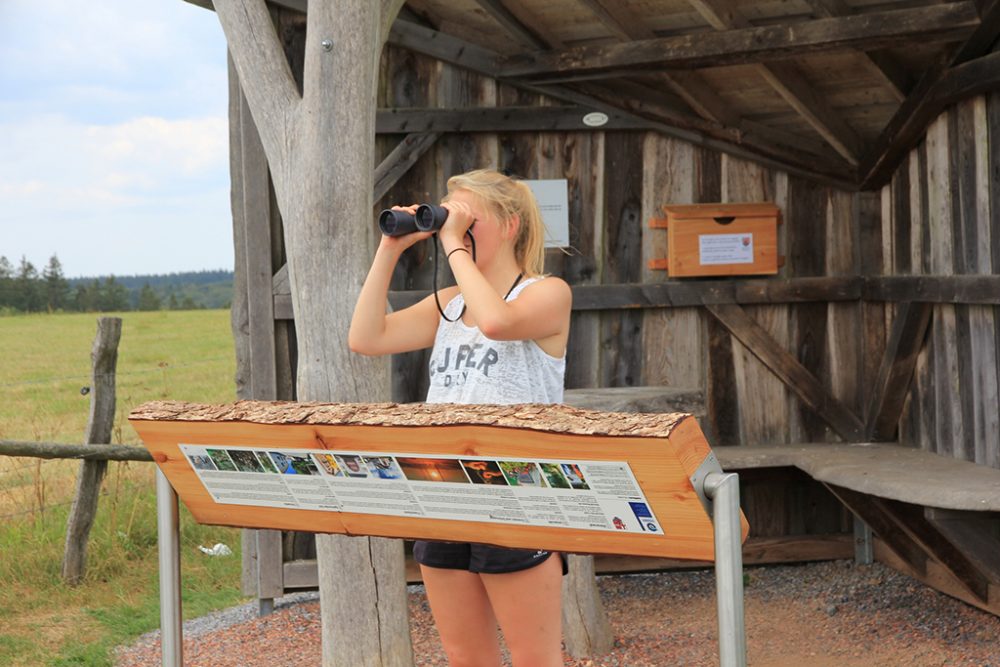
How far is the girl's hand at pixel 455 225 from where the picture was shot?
2793mm

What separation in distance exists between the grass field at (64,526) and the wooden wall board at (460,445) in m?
3.50

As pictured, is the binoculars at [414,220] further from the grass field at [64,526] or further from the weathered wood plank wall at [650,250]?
the weathered wood plank wall at [650,250]

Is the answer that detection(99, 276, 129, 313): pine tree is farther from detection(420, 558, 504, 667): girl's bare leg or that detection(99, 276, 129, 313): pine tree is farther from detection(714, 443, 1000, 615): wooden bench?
detection(420, 558, 504, 667): girl's bare leg

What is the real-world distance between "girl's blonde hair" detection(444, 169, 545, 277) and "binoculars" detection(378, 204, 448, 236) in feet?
0.41

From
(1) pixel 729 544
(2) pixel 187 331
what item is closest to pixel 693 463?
(1) pixel 729 544

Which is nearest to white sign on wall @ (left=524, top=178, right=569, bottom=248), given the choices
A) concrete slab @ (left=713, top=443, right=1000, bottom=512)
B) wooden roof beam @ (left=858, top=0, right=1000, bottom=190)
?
concrete slab @ (left=713, top=443, right=1000, bottom=512)

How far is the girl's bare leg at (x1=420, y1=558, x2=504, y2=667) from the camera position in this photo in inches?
109

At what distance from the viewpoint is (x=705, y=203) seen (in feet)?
22.6

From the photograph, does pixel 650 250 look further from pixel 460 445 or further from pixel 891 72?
pixel 460 445

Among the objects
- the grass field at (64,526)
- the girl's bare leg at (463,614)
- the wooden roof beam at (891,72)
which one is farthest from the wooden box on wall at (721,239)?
the girl's bare leg at (463,614)

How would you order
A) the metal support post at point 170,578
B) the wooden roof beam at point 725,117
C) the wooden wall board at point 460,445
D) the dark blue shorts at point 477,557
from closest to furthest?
the wooden wall board at point 460,445 < the dark blue shorts at point 477,557 < the metal support post at point 170,578 < the wooden roof beam at point 725,117

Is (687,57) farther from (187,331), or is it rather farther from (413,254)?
(187,331)

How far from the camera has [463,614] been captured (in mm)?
2797

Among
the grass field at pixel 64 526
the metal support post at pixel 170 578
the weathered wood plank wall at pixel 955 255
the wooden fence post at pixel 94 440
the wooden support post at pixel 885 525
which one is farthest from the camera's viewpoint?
the wooden fence post at pixel 94 440
